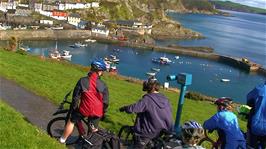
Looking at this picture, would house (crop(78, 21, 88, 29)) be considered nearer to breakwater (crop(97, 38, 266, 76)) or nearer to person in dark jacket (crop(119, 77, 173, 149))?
breakwater (crop(97, 38, 266, 76))

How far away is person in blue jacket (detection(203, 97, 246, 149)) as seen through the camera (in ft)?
30.8

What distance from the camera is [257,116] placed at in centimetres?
978

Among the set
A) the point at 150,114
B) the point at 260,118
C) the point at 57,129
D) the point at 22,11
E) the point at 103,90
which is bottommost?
the point at 22,11

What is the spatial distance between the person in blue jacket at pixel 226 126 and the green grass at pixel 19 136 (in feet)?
11.1

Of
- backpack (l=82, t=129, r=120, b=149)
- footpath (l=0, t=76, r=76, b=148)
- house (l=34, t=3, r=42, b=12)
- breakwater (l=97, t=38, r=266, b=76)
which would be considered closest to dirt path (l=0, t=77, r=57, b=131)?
footpath (l=0, t=76, r=76, b=148)

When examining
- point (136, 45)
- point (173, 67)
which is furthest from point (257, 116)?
point (136, 45)

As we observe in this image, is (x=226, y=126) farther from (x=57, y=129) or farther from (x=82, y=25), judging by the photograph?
(x=82, y=25)

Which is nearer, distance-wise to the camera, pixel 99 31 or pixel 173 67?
pixel 173 67

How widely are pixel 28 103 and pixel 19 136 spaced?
18.1 feet

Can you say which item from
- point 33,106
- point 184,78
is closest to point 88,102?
point 184,78

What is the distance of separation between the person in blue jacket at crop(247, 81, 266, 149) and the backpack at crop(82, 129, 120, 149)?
2937mm

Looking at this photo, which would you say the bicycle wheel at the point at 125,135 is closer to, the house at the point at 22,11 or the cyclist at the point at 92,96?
the cyclist at the point at 92,96

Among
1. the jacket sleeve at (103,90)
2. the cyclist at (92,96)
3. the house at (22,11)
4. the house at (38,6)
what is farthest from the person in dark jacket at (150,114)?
the house at (38,6)

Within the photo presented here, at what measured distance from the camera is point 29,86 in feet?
59.3
